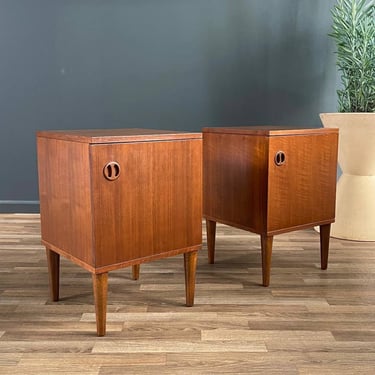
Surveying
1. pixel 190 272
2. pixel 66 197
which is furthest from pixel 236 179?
pixel 66 197

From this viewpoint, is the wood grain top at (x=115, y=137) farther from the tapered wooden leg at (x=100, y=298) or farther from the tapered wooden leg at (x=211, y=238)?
the tapered wooden leg at (x=211, y=238)

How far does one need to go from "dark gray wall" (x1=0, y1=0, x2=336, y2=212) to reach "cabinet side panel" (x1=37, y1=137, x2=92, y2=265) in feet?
4.42

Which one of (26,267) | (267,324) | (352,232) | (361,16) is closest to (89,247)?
(267,324)

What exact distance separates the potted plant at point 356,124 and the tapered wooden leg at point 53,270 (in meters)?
1.32

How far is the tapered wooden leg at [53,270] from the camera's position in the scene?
1.46 metres

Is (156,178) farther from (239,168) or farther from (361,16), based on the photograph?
(361,16)

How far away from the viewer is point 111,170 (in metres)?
1.19

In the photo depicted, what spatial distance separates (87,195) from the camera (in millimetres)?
1184

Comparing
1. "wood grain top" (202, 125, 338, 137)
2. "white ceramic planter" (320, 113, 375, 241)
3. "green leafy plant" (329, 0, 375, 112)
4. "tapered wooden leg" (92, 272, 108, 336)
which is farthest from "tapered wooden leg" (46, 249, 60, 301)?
"green leafy plant" (329, 0, 375, 112)

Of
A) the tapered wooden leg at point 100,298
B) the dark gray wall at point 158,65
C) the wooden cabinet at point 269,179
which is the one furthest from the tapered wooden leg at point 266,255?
the dark gray wall at point 158,65

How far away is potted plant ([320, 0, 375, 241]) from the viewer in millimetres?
2084

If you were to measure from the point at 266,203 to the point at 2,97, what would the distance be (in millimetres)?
1809

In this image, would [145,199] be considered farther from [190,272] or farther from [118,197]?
[190,272]

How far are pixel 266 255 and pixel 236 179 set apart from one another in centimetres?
27
